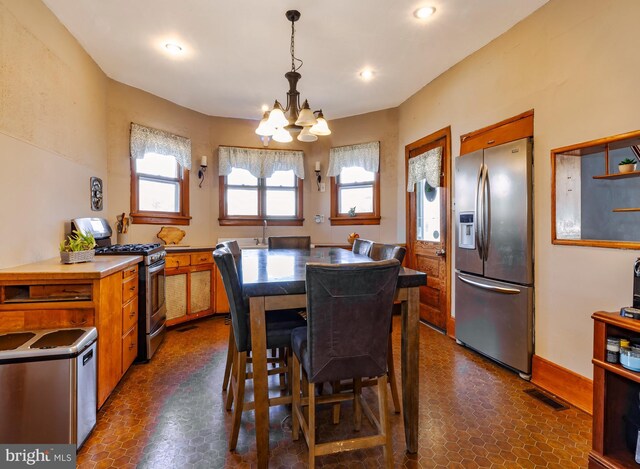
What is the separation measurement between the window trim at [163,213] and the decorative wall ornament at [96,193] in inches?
18.3

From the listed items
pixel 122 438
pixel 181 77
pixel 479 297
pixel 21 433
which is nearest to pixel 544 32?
pixel 479 297

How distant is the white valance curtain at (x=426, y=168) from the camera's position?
362 cm

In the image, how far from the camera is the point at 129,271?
2520mm

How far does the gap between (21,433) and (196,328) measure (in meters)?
2.23

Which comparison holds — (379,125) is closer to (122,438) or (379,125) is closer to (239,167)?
(239,167)

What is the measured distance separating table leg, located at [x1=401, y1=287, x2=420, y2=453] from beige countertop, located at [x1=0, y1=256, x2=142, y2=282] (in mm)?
1803

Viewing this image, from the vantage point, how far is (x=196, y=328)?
149 inches

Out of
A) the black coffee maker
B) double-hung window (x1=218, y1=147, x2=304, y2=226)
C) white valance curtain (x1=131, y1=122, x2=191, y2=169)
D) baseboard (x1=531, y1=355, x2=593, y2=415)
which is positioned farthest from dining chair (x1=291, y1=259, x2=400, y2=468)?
double-hung window (x1=218, y1=147, x2=304, y2=226)

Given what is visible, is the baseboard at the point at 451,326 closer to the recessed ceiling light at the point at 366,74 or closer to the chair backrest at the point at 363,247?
the chair backrest at the point at 363,247

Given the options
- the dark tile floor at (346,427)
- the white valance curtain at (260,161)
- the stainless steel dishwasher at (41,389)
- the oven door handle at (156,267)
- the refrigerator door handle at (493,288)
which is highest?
the white valance curtain at (260,161)

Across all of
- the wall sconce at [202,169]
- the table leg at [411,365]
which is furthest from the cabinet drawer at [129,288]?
the wall sconce at [202,169]

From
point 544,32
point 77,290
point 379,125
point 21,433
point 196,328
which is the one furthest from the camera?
point 379,125

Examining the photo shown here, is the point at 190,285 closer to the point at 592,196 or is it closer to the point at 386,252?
the point at 386,252

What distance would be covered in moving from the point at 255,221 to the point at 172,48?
8.07ft
